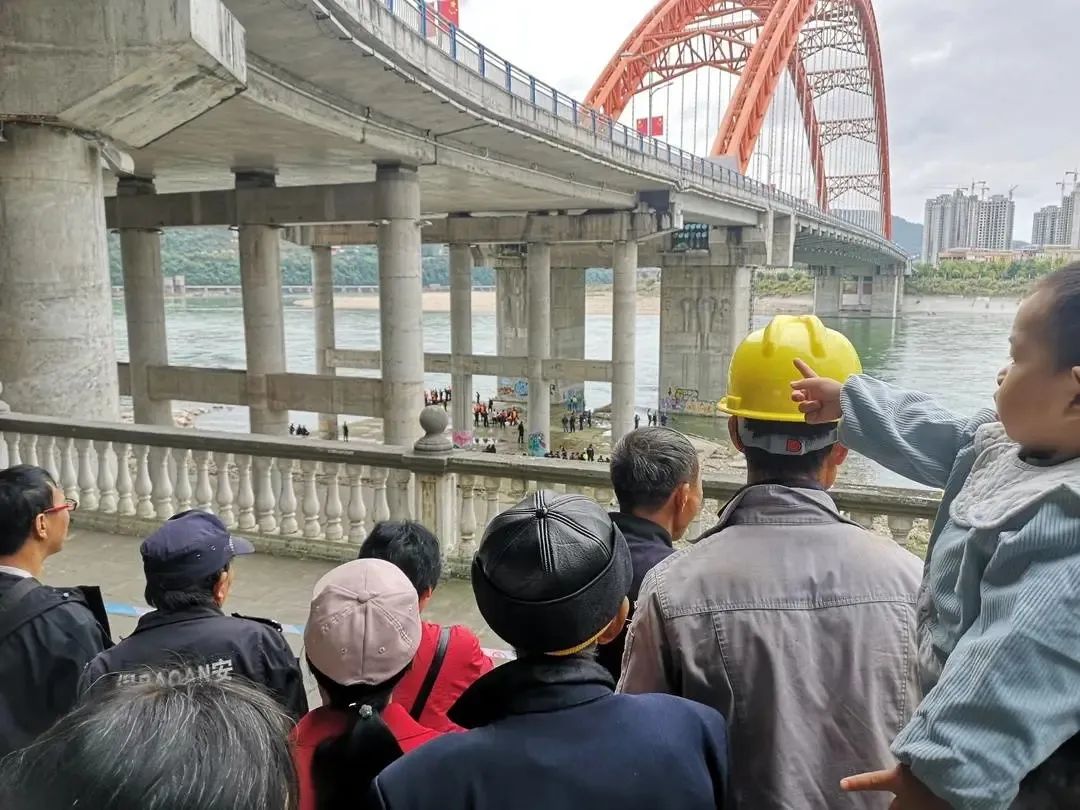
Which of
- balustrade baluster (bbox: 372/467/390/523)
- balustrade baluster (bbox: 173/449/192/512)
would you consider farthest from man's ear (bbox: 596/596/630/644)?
balustrade baluster (bbox: 173/449/192/512)

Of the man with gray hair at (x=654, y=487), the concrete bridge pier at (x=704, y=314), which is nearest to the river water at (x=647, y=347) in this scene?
the concrete bridge pier at (x=704, y=314)

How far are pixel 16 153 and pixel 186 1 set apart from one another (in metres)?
1.78

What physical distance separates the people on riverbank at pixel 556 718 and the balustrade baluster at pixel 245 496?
17.5ft

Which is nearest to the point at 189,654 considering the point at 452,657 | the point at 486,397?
the point at 452,657

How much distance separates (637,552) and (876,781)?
4.02ft

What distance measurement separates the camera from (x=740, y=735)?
5.18 feet

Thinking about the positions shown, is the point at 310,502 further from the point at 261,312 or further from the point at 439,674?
the point at 261,312

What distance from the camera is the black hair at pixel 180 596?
8.00 ft

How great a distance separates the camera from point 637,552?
2.41 metres

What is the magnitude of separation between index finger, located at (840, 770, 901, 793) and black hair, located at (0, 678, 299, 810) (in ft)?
2.66

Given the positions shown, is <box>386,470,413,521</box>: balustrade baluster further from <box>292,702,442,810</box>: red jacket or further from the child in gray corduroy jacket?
the child in gray corduroy jacket

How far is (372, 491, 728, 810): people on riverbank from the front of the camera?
1.32 m

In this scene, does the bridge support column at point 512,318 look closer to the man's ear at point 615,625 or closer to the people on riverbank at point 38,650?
the people on riverbank at point 38,650

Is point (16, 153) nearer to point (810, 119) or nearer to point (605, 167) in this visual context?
point (605, 167)
